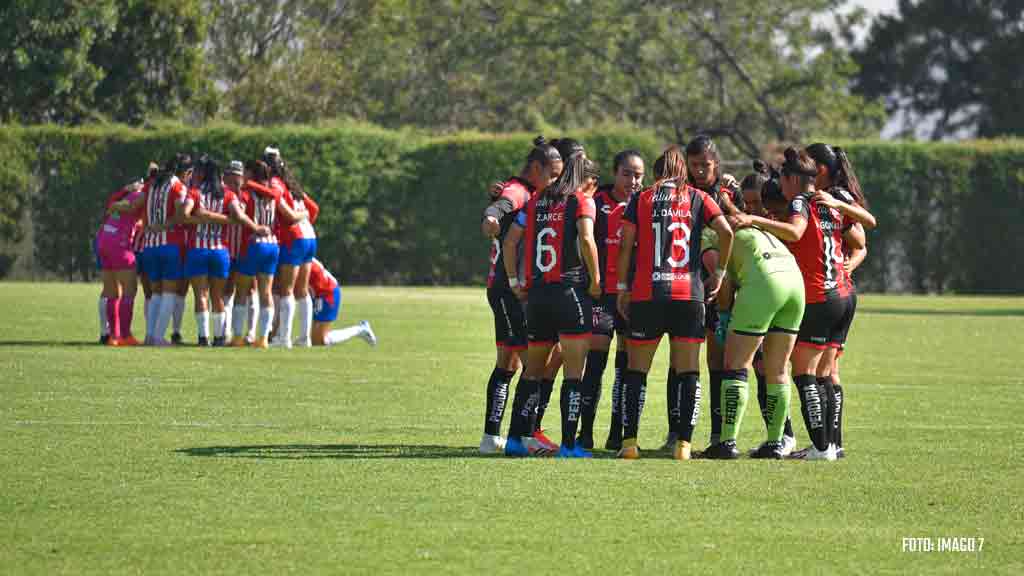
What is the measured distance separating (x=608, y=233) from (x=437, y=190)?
1160 inches

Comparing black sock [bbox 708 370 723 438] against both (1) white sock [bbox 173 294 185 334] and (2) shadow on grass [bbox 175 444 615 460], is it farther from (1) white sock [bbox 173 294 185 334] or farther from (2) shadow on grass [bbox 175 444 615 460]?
(1) white sock [bbox 173 294 185 334]

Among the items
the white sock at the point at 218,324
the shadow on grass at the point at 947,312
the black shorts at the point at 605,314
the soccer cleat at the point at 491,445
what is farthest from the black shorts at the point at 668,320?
the shadow on grass at the point at 947,312

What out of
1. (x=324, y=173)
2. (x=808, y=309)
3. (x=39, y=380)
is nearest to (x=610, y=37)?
(x=324, y=173)

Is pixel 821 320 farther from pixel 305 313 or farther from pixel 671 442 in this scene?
pixel 305 313

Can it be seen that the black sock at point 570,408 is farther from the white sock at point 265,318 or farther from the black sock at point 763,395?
the white sock at point 265,318

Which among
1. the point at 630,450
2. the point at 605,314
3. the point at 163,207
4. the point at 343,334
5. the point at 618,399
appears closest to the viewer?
the point at 630,450

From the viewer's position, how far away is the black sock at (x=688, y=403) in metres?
10.8

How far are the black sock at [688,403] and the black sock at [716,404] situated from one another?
0.33 m

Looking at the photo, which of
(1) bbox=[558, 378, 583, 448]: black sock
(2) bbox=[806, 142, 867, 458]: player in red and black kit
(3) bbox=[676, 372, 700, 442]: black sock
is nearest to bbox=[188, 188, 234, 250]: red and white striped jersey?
(1) bbox=[558, 378, 583, 448]: black sock

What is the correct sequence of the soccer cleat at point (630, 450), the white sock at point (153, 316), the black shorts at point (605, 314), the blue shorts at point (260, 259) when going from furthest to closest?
the white sock at point (153, 316), the blue shorts at point (260, 259), the black shorts at point (605, 314), the soccer cleat at point (630, 450)

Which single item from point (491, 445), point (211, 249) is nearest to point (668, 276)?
point (491, 445)

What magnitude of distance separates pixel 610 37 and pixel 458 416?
4336cm

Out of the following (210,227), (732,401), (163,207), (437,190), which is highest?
(437,190)

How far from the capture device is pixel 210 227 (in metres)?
20.1
